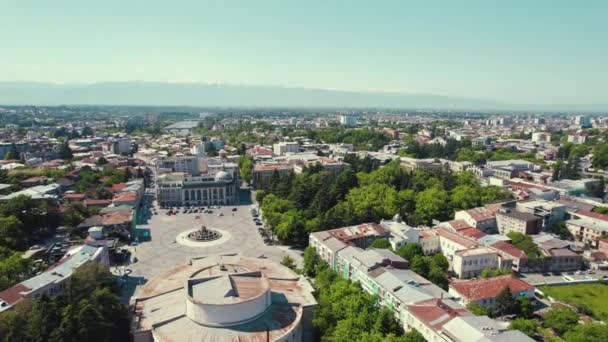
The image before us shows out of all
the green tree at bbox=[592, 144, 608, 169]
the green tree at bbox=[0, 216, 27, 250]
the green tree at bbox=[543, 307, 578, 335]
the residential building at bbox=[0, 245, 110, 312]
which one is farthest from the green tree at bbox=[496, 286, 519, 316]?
the green tree at bbox=[592, 144, 608, 169]

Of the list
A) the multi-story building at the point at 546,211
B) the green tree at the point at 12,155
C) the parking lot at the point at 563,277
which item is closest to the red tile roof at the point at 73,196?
the green tree at the point at 12,155

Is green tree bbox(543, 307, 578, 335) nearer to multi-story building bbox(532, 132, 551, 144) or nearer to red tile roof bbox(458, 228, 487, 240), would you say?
red tile roof bbox(458, 228, 487, 240)

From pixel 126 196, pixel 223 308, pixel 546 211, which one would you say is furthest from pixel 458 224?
pixel 126 196

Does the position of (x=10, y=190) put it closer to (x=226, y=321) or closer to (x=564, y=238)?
(x=226, y=321)

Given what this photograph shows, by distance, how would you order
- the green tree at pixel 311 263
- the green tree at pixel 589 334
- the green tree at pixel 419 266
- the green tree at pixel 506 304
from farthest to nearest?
1. the green tree at pixel 311 263
2. the green tree at pixel 419 266
3. the green tree at pixel 506 304
4. the green tree at pixel 589 334

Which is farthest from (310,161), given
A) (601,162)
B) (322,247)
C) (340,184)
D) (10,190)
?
(601,162)

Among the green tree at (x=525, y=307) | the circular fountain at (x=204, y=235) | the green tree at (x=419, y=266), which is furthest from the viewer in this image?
the circular fountain at (x=204, y=235)

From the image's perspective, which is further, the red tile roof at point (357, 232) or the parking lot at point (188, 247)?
the red tile roof at point (357, 232)

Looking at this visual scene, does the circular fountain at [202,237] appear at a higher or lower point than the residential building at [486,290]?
lower

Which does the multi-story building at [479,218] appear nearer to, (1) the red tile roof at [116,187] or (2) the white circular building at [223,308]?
(2) the white circular building at [223,308]
